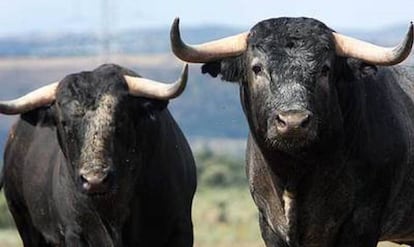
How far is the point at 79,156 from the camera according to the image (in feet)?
40.4

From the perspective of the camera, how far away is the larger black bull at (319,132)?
11273 millimetres

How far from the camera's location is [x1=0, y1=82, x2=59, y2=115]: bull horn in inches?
516

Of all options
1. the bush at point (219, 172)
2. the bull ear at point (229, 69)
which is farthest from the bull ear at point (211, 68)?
the bush at point (219, 172)

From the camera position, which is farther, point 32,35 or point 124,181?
point 32,35

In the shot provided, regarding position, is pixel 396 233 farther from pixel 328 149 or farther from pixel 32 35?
pixel 32 35

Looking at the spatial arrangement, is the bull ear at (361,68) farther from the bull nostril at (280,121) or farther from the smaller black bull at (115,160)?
the smaller black bull at (115,160)

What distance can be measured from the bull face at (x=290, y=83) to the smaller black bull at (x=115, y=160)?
96cm

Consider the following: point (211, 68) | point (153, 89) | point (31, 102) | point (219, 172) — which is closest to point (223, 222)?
point (219, 172)

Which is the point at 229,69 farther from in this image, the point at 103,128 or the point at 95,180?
the point at 95,180

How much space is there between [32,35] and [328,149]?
274 feet

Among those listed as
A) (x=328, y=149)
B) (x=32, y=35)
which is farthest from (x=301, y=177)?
(x=32, y=35)

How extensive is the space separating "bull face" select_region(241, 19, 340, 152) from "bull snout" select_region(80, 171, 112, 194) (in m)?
1.20

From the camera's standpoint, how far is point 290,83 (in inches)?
440

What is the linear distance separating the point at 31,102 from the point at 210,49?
1.93 meters
